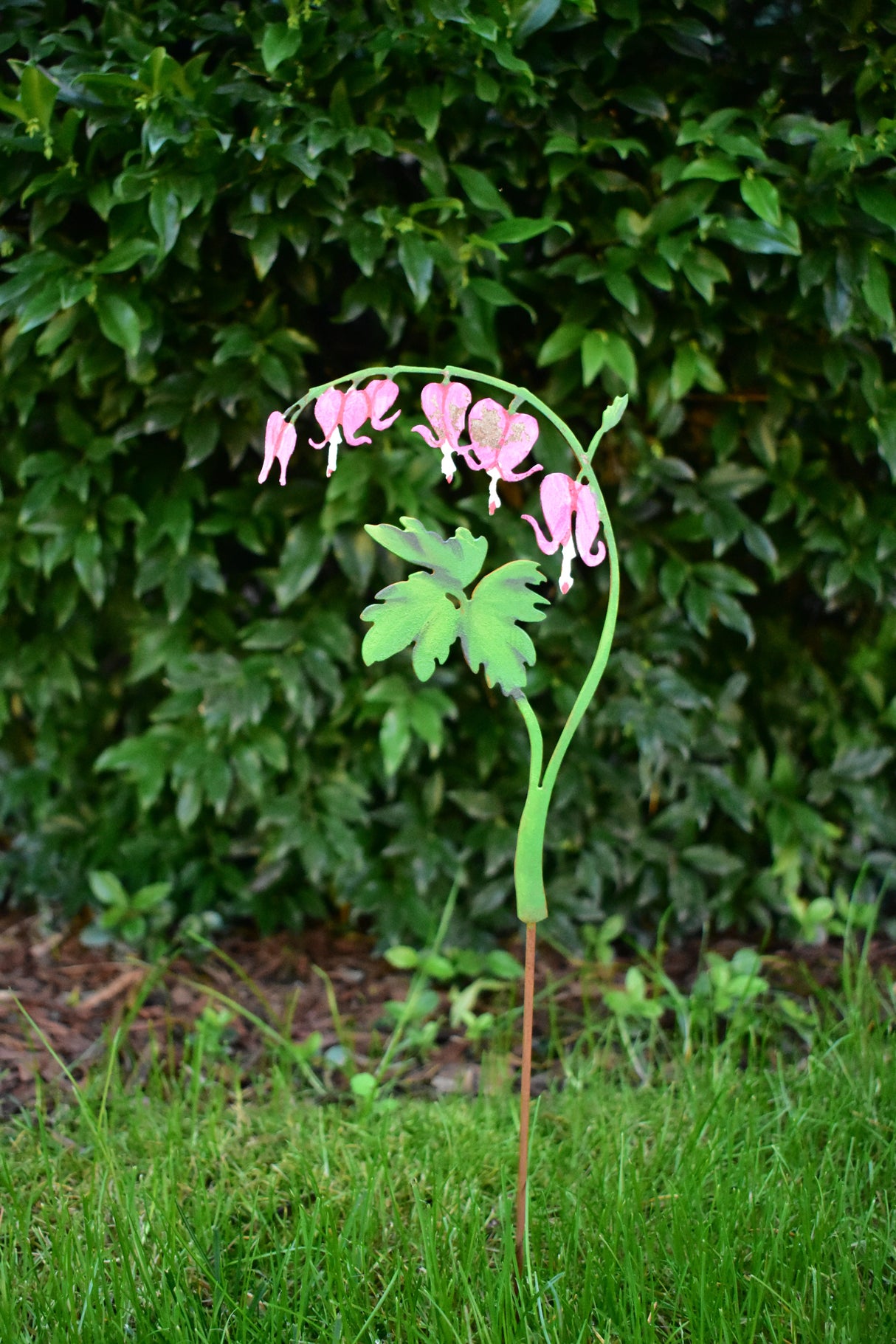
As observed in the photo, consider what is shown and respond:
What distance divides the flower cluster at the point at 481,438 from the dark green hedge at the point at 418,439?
650mm

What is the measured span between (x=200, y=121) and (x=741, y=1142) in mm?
Result: 1857

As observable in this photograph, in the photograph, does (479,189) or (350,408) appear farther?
(479,189)

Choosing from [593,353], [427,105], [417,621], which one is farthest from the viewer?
[593,353]

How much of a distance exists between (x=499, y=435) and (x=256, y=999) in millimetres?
1476

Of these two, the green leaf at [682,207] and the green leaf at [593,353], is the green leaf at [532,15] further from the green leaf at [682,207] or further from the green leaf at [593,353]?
the green leaf at [593,353]

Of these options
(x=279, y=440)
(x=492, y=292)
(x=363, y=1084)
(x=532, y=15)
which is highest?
(x=532, y=15)

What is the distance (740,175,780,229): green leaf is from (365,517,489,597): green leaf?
990mm

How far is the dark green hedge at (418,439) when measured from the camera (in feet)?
5.88

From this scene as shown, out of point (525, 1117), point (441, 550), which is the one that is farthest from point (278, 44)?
point (525, 1117)

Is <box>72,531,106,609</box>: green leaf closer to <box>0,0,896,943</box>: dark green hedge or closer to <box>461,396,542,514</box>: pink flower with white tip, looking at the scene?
<box>0,0,896,943</box>: dark green hedge

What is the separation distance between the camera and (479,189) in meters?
1.83

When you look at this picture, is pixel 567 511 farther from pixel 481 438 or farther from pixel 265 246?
pixel 265 246

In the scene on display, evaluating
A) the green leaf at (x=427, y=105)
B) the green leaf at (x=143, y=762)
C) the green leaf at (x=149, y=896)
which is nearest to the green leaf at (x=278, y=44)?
the green leaf at (x=427, y=105)

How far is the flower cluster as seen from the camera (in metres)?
1.15
